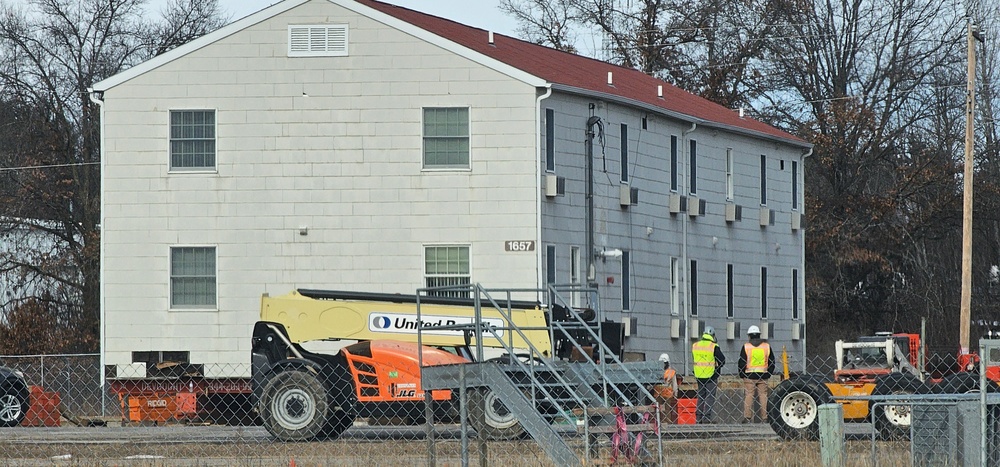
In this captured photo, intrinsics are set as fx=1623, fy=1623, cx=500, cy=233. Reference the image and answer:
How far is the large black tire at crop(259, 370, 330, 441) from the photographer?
21672mm

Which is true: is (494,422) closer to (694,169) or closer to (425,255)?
(425,255)

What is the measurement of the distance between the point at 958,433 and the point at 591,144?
67.2ft

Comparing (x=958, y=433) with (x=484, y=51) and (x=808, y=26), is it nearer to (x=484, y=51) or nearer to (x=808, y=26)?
(x=484, y=51)

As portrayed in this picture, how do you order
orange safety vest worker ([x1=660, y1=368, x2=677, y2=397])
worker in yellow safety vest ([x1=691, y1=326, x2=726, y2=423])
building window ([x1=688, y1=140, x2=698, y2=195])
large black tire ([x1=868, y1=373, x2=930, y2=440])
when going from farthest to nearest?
building window ([x1=688, y1=140, x2=698, y2=195]) < worker in yellow safety vest ([x1=691, y1=326, x2=726, y2=423]) < orange safety vest worker ([x1=660, y1=368, x2=677, y2=397]) < large black tire ([x1=868, y1=373, x2=930, y2=440])

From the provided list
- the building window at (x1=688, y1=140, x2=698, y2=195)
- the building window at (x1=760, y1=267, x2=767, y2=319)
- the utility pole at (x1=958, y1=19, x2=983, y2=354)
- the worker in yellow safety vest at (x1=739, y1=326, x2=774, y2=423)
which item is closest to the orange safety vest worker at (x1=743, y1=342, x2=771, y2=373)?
the worker in yellow safety vest at (x1=739, y1=326, x2=774, y2=423)

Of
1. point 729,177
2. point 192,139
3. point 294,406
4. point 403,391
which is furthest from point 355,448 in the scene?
point 729,177

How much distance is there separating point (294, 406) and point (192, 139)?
41.7 ft

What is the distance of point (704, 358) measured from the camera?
2661 cm

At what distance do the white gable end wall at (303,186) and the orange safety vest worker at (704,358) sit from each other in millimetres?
6978

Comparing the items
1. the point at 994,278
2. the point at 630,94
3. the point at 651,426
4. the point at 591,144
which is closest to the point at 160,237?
the point at 591,144

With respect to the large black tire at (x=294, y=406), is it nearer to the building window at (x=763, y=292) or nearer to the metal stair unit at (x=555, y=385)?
the metal stair unit at (x=555, y=385)

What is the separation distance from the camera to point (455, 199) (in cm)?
3297

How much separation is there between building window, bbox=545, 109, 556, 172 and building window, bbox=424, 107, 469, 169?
1.66 meters

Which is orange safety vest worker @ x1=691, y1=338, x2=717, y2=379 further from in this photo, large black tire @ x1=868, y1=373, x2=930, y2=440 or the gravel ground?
large black tire @ x1=868, y1=373, x2=930, y2=440
